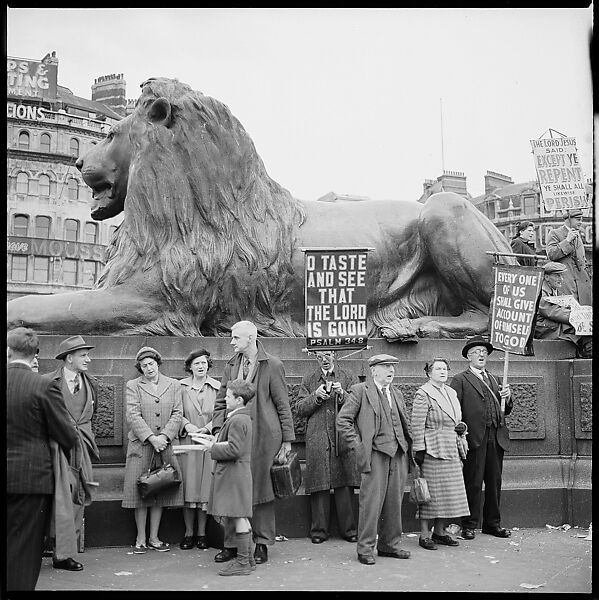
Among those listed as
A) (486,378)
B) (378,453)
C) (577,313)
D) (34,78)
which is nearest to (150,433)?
(378,453)

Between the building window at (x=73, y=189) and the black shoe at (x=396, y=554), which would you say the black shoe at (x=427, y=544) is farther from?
the building window at (x=73, y=189)

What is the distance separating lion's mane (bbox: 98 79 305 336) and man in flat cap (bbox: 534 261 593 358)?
2699 millimetres

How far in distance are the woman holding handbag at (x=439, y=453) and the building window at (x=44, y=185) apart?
55100 millimetres

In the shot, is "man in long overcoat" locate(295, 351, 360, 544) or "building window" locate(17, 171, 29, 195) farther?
"building window" locate(17, 171, 29, 195)

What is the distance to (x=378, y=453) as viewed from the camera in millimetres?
7598

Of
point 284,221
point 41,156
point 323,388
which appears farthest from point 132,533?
point 41,156

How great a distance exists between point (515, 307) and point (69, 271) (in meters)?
54.7

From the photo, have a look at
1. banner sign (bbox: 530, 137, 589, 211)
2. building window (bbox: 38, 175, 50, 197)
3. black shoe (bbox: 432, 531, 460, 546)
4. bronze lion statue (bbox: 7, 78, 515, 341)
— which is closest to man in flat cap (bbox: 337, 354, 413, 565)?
black shoe (bbox: 432, 531, 460, 546)

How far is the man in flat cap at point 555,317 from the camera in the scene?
9422 mm

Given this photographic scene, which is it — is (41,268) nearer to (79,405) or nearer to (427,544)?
(79,405)

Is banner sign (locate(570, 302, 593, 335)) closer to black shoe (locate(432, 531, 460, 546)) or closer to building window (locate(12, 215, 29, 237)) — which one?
black shoe (locate(432, 531, 460, 546))

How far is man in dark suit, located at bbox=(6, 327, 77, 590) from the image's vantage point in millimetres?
5719

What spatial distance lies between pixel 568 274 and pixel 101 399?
509cm
